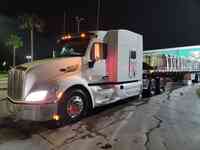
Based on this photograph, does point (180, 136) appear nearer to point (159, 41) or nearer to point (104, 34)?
point (104, 34)

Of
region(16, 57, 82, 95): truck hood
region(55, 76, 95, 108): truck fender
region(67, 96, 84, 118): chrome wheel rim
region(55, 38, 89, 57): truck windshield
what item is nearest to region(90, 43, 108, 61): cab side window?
region(55, 38, 89, 57): truck windshield

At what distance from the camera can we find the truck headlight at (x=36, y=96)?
6801 millimetres

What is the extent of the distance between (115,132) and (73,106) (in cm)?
171

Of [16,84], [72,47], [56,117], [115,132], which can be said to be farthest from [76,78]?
[115,132]

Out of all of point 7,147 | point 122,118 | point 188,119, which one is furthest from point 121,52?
point 7,147

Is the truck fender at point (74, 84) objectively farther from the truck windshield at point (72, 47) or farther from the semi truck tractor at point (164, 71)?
the semi truck tractor at point (164, 71)

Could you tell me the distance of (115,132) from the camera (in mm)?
6562

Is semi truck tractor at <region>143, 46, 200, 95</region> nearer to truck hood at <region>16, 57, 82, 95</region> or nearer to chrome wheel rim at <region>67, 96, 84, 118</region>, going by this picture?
chrome wheel rim at <region>67, 96, 84, 118</region>

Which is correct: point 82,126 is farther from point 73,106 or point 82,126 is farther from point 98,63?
point 98,63

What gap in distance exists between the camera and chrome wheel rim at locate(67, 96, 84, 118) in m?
7.50

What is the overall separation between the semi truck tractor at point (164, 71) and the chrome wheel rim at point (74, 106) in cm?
622

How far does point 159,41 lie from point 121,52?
35.4 metres

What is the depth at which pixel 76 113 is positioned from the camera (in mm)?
7746

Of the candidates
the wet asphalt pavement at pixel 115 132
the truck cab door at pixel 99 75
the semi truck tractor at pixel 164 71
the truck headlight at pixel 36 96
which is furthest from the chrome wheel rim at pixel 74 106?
the semi truck tractor at pixel 164 71
